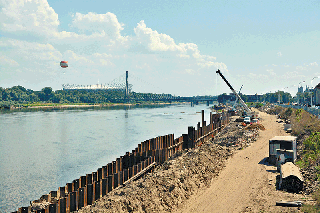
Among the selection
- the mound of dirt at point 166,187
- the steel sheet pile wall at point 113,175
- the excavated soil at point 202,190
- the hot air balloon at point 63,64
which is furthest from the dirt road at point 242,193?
the hot air balloon at point 63,64

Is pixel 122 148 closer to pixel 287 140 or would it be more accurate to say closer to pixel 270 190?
pixel 287 140

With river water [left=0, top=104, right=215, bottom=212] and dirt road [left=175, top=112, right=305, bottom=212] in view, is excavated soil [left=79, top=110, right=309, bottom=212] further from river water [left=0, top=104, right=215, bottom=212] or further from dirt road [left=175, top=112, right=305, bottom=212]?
river water [left=0, top=104, right=215, bottom=212]

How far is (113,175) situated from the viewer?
16359 millimetres

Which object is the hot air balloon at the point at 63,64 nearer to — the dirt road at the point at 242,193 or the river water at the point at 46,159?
the river water at the point at 46,159

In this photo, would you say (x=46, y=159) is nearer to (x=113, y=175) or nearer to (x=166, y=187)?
(x=113, y=175)

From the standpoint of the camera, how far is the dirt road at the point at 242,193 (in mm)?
14820

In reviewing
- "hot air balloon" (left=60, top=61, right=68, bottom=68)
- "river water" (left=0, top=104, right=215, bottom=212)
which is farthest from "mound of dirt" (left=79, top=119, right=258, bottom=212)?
"hot air balloon" (left=60, top=61, right=68, bottom=68)

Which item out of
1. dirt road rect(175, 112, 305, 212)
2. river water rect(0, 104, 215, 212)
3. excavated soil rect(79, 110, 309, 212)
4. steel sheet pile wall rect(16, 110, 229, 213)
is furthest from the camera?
river water rect(0, 104, 215, 212)

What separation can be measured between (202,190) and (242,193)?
2.45m

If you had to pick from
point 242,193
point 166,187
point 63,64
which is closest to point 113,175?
point 166,187

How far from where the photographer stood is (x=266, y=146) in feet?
96.3

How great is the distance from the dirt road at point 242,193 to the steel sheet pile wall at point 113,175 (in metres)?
3.88

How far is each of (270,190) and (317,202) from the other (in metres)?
3.25

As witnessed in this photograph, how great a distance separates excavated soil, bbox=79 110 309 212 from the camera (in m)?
14.6
